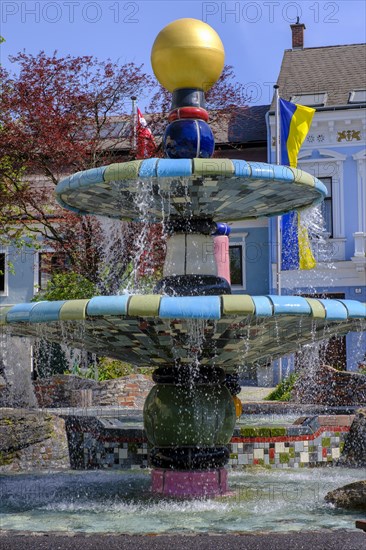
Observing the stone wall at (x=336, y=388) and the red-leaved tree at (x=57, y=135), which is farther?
the red-leaved tree at (x=57, y=135)

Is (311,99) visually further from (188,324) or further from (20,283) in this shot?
(188,324)

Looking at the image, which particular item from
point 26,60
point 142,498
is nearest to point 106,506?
point 142,498

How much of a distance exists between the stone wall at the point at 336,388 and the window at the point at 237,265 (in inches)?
591

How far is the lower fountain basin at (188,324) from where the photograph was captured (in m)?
5.47

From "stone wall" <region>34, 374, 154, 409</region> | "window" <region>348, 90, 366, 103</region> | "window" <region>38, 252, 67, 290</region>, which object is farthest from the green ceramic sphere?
"window" <region>348, 90, 366, 103</region>

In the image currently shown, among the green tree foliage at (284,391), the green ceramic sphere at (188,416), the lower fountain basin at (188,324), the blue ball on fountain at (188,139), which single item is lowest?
the green tree foliage at (284,391)

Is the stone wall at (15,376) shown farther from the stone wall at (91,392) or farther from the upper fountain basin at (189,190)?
the upper fountain basin at (189,190)

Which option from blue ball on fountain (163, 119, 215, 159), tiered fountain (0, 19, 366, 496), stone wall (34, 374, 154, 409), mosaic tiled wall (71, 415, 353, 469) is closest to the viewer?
tiered fountain (0, 19, 366, 496)

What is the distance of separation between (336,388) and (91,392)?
17.2 ft

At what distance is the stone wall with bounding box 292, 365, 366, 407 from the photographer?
539 inches

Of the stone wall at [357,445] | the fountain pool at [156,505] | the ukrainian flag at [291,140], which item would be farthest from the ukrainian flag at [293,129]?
the fountain pool at [156,505]

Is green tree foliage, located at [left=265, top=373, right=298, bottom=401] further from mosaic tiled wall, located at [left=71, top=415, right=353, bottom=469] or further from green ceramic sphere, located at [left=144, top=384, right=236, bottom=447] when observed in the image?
green ceramic sphere, located at [left=144, top=384, right=236, bottom=447]

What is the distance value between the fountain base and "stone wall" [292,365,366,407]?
7.25 m

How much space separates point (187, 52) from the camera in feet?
23.0
